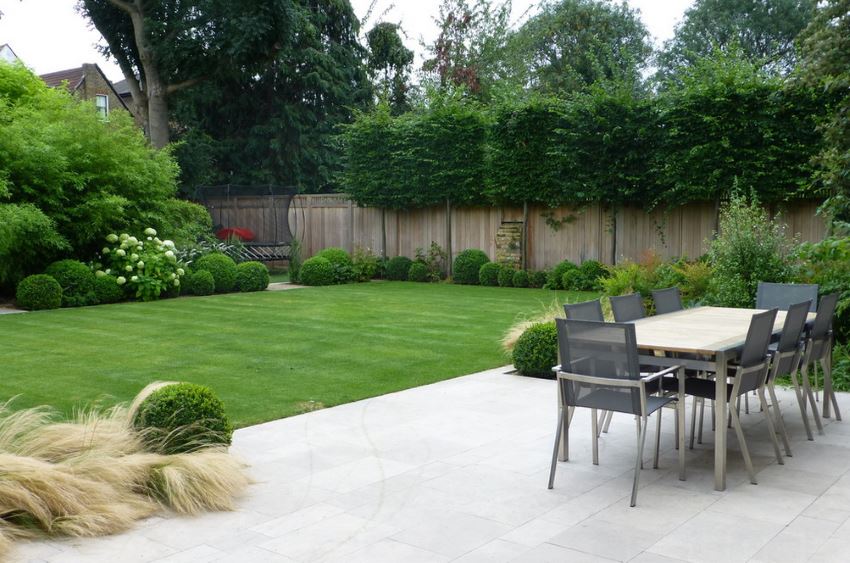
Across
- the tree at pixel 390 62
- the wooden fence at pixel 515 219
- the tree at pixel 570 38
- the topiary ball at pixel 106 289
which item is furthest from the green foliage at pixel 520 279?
the tree at pixel 570 38

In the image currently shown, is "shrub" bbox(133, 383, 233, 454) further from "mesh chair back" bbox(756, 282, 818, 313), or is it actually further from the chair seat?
"mesh chair back" bbox(756, 282, 818, 313)

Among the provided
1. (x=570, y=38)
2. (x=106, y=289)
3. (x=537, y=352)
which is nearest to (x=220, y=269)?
(x=106, y=289)

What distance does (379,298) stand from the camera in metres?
14.4

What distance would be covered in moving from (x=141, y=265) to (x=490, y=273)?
23.3ft

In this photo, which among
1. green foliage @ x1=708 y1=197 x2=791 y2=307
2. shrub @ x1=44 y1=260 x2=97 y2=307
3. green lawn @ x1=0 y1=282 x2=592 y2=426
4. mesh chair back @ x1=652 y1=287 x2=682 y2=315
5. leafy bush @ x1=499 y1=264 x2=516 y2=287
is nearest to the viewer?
mesh chair back @ x1=652 y1=287 x2=682 y2=315

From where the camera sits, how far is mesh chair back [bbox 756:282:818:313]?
6410 millimetres

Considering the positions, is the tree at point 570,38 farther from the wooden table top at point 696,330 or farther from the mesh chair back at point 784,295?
the wooden table top at point 696,330

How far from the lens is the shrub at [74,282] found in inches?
517

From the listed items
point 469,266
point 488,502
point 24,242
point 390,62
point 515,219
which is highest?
point 390,62

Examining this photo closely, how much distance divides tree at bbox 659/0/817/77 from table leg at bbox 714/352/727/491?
3163 cm

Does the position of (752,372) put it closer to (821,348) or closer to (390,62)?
(821,348)

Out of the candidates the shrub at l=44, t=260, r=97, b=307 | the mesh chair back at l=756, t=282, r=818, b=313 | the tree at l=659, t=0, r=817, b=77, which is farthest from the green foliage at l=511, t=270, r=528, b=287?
the tree at l=659, t=0, r=817, b=77

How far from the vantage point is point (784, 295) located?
654 cm

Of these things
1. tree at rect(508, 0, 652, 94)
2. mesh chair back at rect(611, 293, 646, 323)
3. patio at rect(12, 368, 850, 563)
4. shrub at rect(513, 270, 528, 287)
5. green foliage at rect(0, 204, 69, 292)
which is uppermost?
tree at rect(508, 0, 652, 94)
